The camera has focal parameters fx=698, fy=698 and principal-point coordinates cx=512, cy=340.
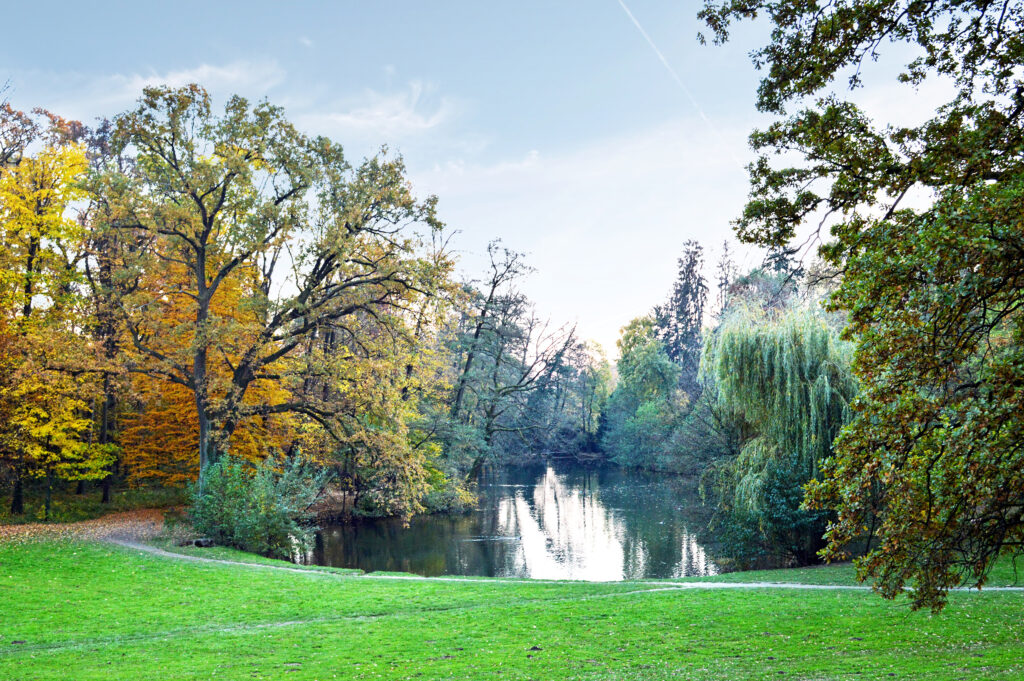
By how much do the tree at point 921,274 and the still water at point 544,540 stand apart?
1476 cm

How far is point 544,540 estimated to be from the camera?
89.4 ft

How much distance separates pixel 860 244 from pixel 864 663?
528cm

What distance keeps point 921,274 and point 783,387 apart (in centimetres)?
1506

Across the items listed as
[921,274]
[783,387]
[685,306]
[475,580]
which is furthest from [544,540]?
[685,306]

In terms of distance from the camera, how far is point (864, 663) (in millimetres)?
8609

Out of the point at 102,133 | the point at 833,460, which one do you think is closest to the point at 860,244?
the point at 833,460

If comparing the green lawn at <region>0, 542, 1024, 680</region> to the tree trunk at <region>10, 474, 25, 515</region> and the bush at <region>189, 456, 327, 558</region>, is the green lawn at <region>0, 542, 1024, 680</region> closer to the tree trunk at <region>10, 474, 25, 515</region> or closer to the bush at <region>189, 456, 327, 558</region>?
the bush at <region>189, 456, 327, 558</region>

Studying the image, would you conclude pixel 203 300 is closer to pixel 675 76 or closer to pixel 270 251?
pixel 270 251

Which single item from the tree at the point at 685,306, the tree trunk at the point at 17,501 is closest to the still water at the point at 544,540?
the tree trunk at the point at 17,501

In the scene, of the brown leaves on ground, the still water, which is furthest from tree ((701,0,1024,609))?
the brown leaves on ground

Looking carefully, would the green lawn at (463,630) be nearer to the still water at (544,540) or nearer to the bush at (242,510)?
the bush at (242,510)

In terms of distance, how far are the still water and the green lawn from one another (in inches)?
259

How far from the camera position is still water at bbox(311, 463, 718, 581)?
2245cm

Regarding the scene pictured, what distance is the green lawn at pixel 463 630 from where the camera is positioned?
353 inches
